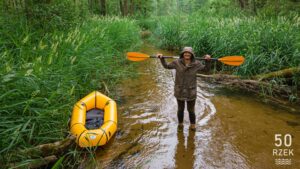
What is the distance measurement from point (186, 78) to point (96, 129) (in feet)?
5.26

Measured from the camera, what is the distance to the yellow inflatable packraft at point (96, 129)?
3.58 m

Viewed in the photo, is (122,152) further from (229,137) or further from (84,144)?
(229,137)

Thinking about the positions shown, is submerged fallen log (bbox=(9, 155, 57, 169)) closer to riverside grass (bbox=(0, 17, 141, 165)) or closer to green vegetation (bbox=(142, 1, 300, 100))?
riverside grass (bbox=(0, 17, 141, 165))

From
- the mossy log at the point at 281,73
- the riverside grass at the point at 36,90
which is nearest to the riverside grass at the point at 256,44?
the mossy log at the point at 281,73

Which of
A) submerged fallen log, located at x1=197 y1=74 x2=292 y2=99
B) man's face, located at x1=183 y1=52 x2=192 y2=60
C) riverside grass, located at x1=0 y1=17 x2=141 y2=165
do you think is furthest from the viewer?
submerged fallen log, located at x1=197 y1=74 x2=292 y2=99

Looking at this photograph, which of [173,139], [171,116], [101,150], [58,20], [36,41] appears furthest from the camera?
[58,20]

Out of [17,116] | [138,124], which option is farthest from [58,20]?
[17,116]

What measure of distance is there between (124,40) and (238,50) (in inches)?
182

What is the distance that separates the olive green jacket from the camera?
13.5 feet

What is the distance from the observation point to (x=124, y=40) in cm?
1008

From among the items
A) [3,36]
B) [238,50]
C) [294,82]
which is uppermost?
[3,36]

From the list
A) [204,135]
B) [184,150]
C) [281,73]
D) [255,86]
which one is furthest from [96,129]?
[281,73]

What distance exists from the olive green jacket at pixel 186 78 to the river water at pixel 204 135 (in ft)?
2.18

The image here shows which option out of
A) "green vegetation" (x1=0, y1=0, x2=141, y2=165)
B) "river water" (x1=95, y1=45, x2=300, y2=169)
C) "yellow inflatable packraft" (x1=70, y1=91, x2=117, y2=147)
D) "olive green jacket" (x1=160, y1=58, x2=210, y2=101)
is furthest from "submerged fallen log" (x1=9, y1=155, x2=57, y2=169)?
"olive green jacket" (x1=160, y1=58, x2=210, y2=101)
